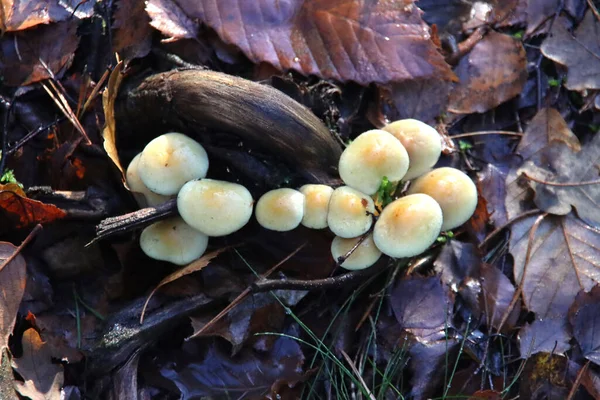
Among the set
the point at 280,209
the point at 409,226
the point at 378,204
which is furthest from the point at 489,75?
the point at 280,209

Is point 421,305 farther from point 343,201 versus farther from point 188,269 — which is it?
point 188,269

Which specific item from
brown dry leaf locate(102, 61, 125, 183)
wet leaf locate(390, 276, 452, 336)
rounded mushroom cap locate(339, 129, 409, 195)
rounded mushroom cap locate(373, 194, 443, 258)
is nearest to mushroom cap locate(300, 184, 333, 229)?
rounded mushroom cap locate(339, 129, 409, 195)

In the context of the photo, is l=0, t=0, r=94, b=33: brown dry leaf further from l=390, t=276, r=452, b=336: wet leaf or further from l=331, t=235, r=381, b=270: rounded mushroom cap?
l=390, t=276, r=452, b=336: wet leaf

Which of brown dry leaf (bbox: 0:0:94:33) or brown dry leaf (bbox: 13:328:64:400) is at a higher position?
brown dry leaf (bbox: 0:0:94:33)

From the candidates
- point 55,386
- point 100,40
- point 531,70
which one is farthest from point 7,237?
point 531,70

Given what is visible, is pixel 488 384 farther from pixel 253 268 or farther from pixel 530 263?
pixel 253 268

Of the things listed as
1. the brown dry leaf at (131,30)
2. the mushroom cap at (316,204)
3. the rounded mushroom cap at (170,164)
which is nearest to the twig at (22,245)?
the rounded mushroom cap at (170,164)
